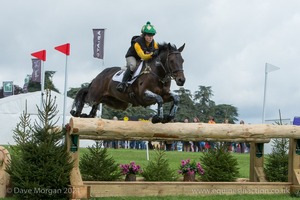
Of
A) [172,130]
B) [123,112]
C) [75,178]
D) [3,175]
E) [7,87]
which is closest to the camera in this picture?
[75,178]

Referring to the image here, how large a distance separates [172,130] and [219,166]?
223 centimetres

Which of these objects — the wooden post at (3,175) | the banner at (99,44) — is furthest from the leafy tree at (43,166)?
the banner at (99,44)

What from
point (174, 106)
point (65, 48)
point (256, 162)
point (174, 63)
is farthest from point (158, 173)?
point (65, 48)

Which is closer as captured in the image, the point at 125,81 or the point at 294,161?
the point at 125,81

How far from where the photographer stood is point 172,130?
7195 mm

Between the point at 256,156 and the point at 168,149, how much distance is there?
15644 millimetres

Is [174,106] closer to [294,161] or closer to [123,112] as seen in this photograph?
[294,161]

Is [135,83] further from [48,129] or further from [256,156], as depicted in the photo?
[256,156]

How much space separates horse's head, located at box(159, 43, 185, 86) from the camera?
6879 mm

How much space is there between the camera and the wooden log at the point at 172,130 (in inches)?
262

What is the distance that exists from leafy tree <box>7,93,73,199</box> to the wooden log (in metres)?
0.35

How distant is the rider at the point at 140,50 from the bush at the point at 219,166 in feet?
8.05

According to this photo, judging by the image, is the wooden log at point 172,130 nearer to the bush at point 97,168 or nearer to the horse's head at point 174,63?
the horse's head at point 174,63

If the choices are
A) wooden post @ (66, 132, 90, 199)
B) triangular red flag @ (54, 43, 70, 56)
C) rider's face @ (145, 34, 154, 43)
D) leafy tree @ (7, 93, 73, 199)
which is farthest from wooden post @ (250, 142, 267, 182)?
triangular red flag @ (54, 43, 70, 56)
